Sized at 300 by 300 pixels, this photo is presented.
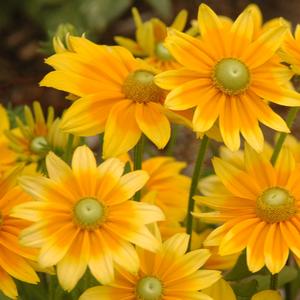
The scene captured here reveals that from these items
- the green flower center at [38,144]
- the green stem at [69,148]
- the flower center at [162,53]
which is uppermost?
the flower center at [162,53]

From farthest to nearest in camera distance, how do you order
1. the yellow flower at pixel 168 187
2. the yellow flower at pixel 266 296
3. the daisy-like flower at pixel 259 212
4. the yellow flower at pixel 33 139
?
the yellow flower at pixel 168 187 < the yellow flower at pixel 33 139 < the yellow flower at pixel 266 296 < the daisy-like flower at pixel 259 212

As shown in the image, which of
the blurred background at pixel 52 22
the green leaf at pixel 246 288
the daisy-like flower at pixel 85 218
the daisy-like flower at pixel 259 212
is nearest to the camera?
the daisy-like flower at pixel 85 218

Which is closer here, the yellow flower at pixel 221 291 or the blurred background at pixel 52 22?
the yellow flower at pixel 221 291

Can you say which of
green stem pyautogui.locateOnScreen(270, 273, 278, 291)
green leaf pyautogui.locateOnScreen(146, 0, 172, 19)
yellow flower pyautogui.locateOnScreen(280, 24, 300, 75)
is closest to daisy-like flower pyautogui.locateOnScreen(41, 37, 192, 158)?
yellow flower pyautogui.locateOnScreen(280, 24, 300, 75)

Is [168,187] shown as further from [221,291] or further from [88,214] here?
[88,214]

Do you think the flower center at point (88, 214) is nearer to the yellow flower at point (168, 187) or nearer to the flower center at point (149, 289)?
the flower center at point (149, 289)

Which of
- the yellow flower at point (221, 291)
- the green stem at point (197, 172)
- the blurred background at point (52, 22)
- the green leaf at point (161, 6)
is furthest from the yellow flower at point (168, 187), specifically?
the green leaf at point (161, 6)

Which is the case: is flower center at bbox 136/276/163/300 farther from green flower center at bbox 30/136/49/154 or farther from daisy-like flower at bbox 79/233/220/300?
green flower center at bbox 30/136/49/154

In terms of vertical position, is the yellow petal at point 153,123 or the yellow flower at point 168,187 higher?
the yellow flower at point 168,187
